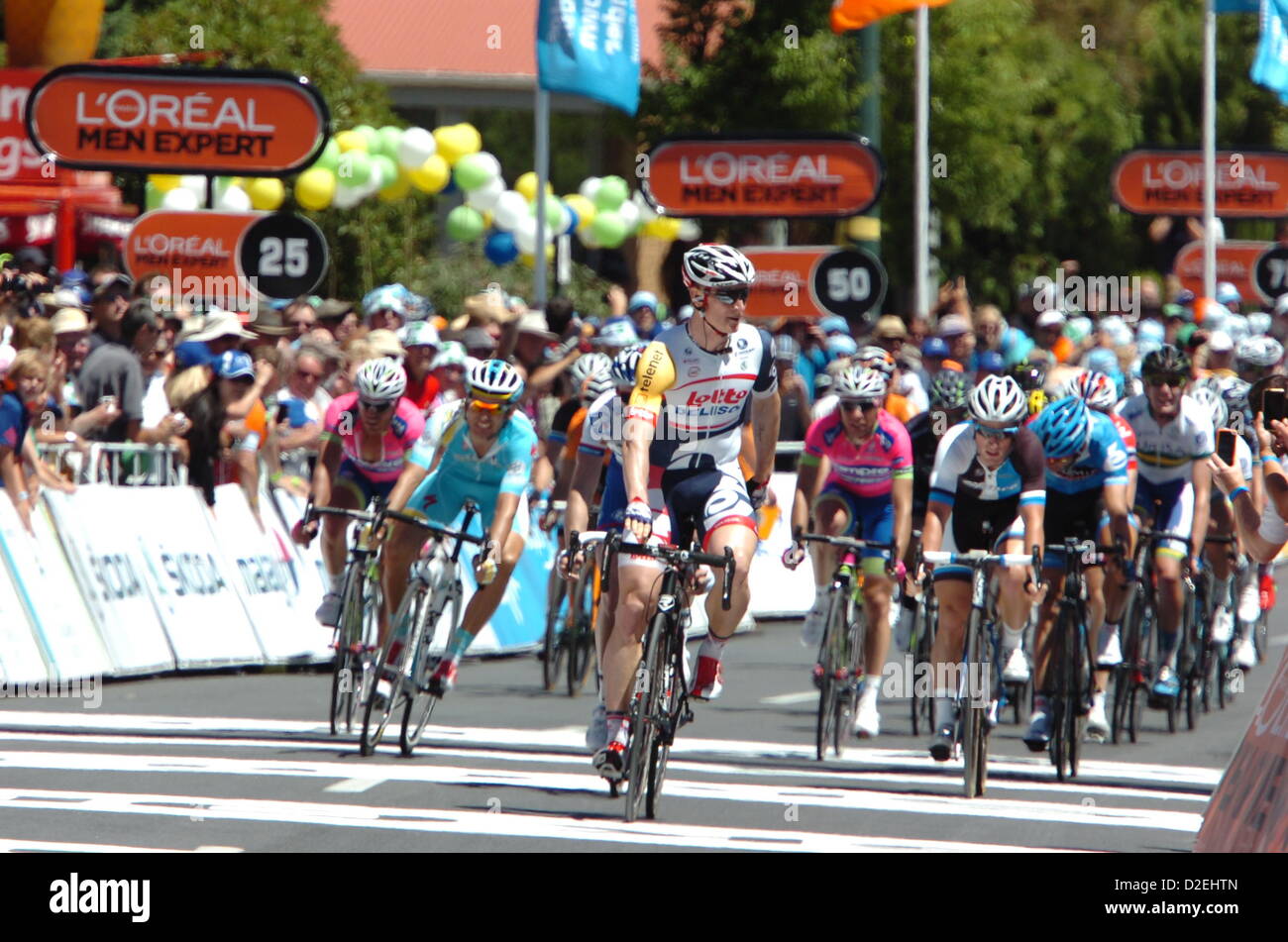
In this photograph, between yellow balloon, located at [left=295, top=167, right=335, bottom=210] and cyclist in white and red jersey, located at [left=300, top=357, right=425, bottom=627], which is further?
yellow balloon, located at [left=295, top=167, right=335, bottom=210]

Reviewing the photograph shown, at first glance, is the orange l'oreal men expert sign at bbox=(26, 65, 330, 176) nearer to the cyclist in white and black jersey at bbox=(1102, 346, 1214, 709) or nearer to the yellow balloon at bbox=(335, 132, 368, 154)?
the cyclist in white and black jersey at bbox=(1102, 346, 1214, 709)

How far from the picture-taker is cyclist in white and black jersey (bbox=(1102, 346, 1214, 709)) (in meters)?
14.3

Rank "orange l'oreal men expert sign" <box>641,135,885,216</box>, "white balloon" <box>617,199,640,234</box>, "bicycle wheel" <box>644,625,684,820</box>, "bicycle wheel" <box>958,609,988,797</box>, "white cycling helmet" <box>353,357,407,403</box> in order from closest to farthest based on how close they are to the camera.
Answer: "bicycle wheel" <box>644,625,684,820</box> → "bicycle wheel" <box>958,609,988,797</box> → "white cycling helmet" <box>353,357,407,403</box> → "orange l'oreal men expert sign" <box>641,135,885,216</box> → "white balloon" <box>617,199,640,234</box>

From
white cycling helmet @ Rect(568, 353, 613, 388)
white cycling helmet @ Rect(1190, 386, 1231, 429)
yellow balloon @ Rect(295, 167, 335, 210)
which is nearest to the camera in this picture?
white cycling helmet @ Rect(568, 353, 613, 388)

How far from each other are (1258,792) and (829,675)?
6.17 meters

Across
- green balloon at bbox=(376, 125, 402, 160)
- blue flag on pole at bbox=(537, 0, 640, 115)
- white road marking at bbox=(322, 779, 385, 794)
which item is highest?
blue flag on pole at bbox=(537, 0, 640, 115)

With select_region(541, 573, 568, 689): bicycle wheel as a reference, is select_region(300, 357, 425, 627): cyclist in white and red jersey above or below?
above

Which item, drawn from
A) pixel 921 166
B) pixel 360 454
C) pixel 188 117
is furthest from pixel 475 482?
pixel 921 166

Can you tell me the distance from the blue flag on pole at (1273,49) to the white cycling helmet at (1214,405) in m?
12.6

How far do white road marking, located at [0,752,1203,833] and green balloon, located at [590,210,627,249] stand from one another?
22.7m

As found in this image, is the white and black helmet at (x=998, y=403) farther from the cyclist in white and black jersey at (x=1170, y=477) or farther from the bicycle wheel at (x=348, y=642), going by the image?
the bicycle wheel at (x=348, y=642)

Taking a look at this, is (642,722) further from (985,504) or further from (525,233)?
(525,233)

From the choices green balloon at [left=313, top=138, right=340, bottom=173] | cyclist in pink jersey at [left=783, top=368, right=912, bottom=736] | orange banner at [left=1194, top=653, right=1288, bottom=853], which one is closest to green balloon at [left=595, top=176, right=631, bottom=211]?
green balloon at [left=313, top=138, right=340, bottom=173]
